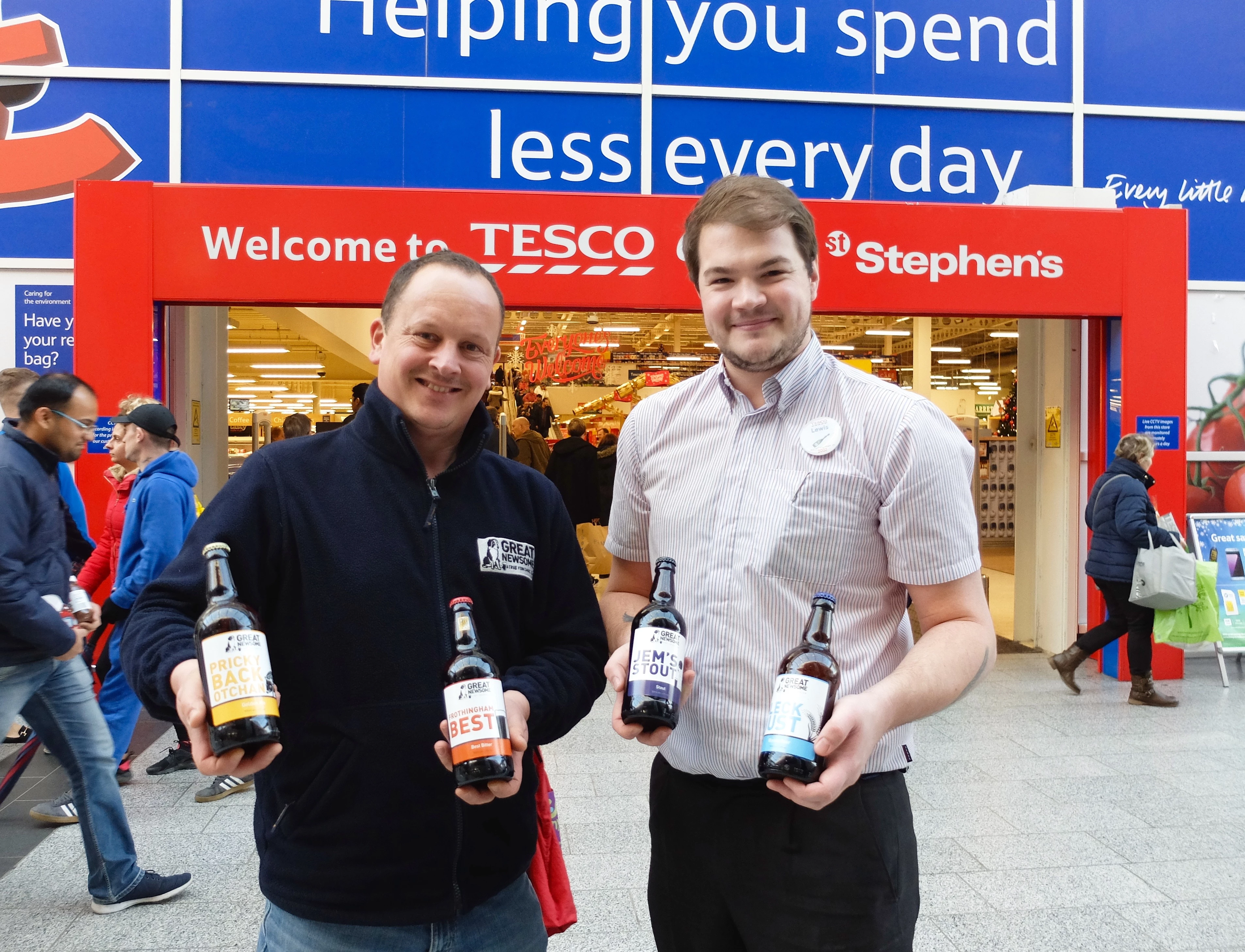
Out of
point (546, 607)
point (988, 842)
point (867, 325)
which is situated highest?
point (867, 325)

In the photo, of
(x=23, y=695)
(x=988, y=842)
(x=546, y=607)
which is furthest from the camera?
(x=988, y=842)

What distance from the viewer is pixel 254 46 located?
7.21 m

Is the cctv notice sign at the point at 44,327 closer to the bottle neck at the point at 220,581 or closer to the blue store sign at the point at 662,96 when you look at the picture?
the blue store sign at the point at 662,96

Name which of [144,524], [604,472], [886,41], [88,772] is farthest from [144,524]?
[886,41]

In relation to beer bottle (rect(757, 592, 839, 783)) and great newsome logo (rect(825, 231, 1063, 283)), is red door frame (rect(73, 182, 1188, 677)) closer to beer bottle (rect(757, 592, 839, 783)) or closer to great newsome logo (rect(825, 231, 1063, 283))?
great newsome logo (rect(825, 231, 1063, 283))

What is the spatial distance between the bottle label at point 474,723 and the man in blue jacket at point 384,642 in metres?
0.04

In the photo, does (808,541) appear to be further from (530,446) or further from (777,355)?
(530,446)

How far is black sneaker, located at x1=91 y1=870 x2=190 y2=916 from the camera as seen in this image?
3357 millimetres

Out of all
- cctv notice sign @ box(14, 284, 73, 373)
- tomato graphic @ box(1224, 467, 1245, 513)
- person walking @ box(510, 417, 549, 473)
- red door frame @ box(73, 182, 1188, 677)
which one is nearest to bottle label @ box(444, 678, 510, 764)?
red door frame @ box(73, 182, 1188, 677)

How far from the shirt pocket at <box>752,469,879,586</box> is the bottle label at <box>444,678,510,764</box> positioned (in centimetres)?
49

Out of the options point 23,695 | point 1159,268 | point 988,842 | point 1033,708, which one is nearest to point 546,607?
point 23,695

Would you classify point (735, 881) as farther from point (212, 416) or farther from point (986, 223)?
point (212, 416)

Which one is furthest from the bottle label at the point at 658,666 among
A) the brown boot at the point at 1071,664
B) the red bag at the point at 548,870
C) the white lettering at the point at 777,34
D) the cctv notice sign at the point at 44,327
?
the white lettering at the point at 777,34

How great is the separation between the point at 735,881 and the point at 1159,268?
6300mm
